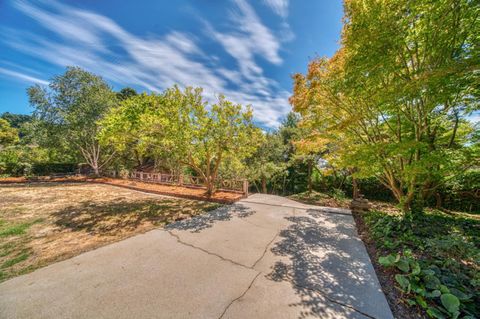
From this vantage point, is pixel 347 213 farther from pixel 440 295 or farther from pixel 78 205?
pixel 78 205

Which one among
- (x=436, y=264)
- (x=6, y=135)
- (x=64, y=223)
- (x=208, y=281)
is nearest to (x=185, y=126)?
(x=64, y=223)

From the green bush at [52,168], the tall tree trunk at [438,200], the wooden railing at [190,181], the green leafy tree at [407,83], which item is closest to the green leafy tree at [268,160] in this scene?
the wooden railing at [190,181]

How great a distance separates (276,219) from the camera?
19.3 feet

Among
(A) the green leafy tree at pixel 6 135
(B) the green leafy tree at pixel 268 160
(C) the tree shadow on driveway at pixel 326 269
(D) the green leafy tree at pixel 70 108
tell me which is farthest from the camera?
(A) the green leafy tree at pixel 6 135

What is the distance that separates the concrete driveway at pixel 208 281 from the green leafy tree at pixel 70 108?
1340 centimetres

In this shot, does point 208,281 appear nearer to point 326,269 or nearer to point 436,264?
point 326,269

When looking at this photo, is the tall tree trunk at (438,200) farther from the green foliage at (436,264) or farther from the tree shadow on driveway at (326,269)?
the tree shadow on driveway at (326,269)

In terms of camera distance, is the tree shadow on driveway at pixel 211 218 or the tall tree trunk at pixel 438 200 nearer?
the tree shadow on driveway at pixel 211 218

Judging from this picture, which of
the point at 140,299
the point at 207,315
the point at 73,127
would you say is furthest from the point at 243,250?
the point at 73,127

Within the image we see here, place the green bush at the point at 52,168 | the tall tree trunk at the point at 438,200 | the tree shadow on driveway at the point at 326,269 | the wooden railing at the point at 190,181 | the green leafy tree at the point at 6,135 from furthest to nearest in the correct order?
1. the green leafy tree at the point at 6,135
2. the green bush at the point at 52,168
3. the wooden railing at the point at 190,181
4. the tall tree trunk at the point at 438,200
5. the tree shadow on driveway at the point at 326,269

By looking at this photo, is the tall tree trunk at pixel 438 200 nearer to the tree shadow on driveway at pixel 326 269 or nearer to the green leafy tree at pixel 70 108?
the tree shadow on driveway at pixel 326 269

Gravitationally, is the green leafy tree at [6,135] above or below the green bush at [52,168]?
above

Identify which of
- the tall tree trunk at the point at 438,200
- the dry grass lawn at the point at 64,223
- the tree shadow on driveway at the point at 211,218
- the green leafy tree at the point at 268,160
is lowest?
the dry grass lawn at the point at 64,223

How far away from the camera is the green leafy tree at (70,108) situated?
12.8 m
